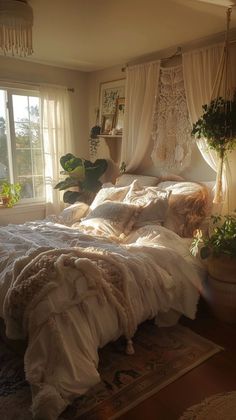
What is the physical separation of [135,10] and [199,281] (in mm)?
2140

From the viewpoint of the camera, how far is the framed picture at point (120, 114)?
13.6 ft

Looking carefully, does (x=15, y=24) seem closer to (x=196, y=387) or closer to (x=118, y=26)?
(x=118, y=26)

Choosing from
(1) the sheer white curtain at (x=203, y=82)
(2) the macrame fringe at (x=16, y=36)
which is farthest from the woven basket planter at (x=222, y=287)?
(2) the macrame fringe at (x=16, y=36)

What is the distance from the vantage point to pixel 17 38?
242 centimetres

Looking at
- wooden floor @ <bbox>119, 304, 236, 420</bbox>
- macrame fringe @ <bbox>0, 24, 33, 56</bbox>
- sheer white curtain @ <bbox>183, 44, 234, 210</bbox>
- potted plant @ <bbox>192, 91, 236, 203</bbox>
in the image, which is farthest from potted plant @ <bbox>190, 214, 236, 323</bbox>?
macrame fringe @ <bbox>0, 24, 33, 56</bbox>

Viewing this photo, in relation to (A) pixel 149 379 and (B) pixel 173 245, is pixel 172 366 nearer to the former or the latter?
(A) pixel 149 379

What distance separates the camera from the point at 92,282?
1.90 m

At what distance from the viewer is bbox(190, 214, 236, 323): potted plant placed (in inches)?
98.1

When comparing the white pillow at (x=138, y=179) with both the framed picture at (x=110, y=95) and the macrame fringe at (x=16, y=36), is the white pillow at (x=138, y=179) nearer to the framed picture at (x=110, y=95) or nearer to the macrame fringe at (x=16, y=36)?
the framed picture at (x=110, y=95)

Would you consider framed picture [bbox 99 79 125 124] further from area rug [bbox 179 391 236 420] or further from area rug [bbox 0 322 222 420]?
area rug [bbox 179 391 236 420]

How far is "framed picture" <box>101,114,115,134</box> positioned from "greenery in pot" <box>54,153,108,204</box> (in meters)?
0.44

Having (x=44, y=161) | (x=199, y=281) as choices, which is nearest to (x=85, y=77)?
(x=44, y=161)

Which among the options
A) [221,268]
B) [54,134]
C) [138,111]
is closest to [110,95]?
[138,111]

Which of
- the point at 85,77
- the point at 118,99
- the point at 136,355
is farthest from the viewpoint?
the point at 85,77
